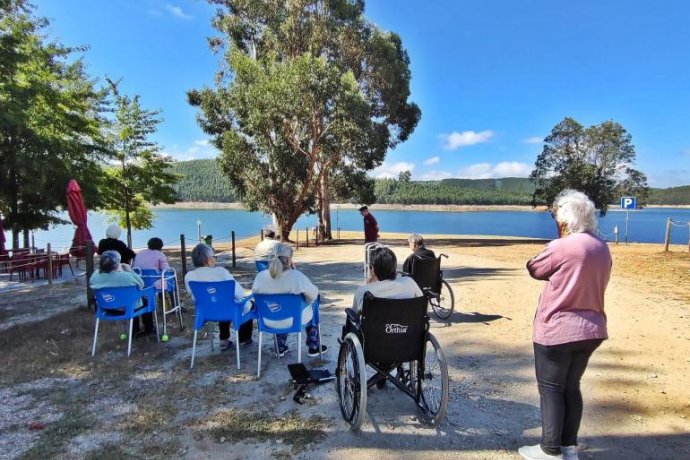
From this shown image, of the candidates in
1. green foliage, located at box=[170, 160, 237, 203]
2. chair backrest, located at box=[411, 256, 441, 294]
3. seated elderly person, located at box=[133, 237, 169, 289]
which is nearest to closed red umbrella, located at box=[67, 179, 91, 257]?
seated elderly person, located at box=[133, 237, 169, 289]

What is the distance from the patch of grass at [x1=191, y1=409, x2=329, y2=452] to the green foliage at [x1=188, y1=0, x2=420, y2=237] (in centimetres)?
1357

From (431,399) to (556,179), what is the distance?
2830 centimetres

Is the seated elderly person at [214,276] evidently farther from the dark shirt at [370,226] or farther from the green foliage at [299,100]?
the green foliage at [299,100]

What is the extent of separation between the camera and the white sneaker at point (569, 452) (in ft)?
8.06

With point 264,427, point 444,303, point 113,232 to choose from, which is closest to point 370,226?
point 444,303

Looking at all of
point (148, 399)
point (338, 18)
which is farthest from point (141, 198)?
point (148, 399)

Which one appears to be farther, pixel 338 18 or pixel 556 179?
pixel 556 179

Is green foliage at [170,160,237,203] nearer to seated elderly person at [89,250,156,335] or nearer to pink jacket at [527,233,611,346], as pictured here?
seated elderly person at [89,250,156,335]

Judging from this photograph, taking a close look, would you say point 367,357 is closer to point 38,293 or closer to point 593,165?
point 38,293

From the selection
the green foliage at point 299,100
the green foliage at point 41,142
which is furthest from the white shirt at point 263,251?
the green foliage at point 299,100

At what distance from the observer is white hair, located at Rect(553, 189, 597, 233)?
2.29 meters

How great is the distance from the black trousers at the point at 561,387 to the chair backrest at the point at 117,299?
3.85 meters

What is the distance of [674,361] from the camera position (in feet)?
13.9

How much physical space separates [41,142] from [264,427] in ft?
39.8
